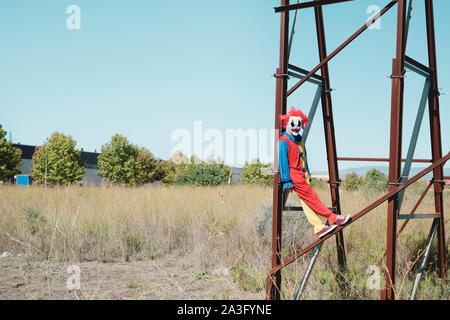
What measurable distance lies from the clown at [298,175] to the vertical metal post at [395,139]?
20.5 inches

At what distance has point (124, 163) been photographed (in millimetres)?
49094

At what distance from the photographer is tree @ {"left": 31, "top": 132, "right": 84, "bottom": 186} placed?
45.2m

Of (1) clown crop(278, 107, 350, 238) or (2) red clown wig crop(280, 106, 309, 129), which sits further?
(2) red clown wig crop(280, 106, 309, 129)

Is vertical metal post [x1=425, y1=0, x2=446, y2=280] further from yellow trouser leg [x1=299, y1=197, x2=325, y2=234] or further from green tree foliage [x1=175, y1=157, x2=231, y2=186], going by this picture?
green tree foliage [x1=175, y1=157, x2=231, y2=186]

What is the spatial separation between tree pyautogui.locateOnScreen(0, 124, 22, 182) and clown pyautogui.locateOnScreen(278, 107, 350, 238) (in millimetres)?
40030

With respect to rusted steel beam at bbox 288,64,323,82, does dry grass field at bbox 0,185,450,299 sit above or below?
below

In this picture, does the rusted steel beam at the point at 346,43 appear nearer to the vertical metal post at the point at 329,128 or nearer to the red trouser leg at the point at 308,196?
the vertical metal post at the point at 329,128

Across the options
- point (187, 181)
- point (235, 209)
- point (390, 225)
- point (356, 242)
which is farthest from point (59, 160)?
point (390, 225)

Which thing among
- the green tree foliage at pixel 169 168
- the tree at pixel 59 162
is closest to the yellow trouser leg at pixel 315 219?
the tree at pixel 59 162

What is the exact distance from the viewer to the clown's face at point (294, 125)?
4453mm

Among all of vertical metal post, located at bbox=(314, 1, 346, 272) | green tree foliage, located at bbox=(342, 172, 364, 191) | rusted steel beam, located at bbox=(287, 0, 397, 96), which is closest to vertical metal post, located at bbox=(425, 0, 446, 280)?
rusted steel beam, located at bbox=(287, 0, 397, 96)

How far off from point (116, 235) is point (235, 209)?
114 inches

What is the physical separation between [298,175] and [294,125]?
21.0 inches
